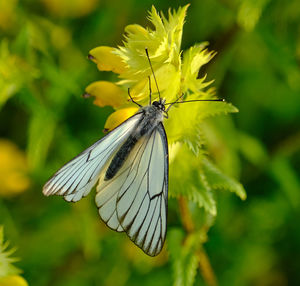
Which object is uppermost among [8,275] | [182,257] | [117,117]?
[117,117]

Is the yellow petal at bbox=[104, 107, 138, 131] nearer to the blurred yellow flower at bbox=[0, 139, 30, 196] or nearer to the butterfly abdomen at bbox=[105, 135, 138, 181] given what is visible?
the butterfly abdomen at bbox=[105, 135, 138, 181]

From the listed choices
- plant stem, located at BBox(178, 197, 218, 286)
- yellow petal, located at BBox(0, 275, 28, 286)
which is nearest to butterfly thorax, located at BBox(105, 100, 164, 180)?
plant stem, located at BBox(178, 197, 218, 286)

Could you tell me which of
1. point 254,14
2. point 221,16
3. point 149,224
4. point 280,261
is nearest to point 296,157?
point 280,261

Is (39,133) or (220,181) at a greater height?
(39,133)

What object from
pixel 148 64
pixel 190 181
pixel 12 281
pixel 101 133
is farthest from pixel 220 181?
pixel 101 133

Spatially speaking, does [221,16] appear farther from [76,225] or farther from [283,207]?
[76,225]

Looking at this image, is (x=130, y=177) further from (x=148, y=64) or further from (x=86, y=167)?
(x=148, y=64)
